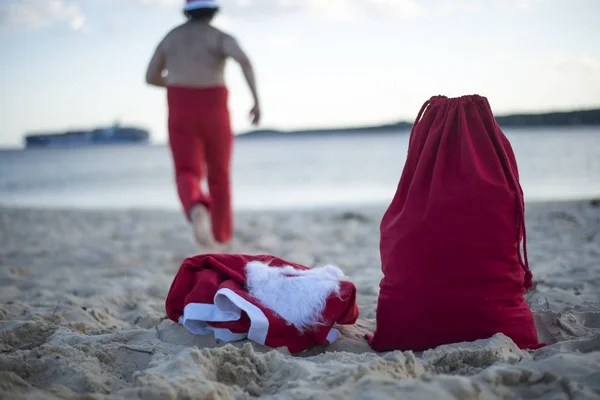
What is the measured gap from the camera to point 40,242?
17.4 ft

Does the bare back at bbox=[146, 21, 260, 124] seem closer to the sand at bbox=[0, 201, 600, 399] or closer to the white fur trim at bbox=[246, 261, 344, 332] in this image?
the sand at bbox=[0, 201, 600, 399]

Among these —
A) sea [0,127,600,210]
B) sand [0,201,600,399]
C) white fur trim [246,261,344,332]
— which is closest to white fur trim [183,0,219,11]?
sand [0,201,600,399]

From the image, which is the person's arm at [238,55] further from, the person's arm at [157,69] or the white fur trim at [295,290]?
the white fur trim at [295,290]

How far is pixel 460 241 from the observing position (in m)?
1.97

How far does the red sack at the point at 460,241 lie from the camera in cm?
196

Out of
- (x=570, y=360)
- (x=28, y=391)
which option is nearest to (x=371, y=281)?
(x=570, y=360)

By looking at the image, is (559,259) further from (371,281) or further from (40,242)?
(40,242)

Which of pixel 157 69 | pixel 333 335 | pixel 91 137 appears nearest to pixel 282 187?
pixel 157 69

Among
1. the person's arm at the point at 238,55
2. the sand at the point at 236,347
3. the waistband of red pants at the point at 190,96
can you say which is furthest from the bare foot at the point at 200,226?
the person's arm at the point at 238,55

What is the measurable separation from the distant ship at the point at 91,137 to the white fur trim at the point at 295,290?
152 ft

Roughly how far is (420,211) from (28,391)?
4.57 ft

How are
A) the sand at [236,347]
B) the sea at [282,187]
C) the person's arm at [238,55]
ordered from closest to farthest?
1. the sand at [236,347]
2. the person's arm at [238,55]
3. the sea at [282,187]

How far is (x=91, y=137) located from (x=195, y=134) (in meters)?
45.4

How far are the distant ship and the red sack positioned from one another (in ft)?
153
